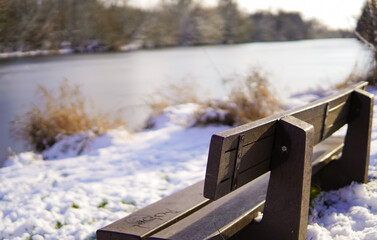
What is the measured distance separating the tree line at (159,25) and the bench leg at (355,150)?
14287 millimetres

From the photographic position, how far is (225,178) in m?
1.49

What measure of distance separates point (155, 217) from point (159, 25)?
43334mm

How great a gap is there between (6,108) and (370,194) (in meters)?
11.4

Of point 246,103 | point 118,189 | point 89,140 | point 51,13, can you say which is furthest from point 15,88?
point 118,189

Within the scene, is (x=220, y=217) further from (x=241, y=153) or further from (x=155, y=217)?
(x=241, y=153)

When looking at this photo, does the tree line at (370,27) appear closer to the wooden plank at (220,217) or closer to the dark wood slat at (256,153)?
the wooden plank at (220,217)

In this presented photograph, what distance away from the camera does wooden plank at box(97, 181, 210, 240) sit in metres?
1.74

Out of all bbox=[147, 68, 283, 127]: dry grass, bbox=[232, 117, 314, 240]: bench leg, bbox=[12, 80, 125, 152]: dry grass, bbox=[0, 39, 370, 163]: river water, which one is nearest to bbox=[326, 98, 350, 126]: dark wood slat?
bbox=[232, 117, 314, 240]: bench leg

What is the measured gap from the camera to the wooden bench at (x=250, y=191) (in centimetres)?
149

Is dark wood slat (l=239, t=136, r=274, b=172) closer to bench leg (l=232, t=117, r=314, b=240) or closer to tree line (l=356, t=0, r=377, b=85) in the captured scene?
bench leg (l=232, t=117, r=314, b=240)

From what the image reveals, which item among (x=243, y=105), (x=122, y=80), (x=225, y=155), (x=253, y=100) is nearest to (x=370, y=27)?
(x=253, y=100)

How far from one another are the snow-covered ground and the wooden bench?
407mm

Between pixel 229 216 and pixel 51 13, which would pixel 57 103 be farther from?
pixel 51 13

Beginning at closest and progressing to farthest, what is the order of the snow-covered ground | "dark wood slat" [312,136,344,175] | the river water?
the snow-covered ground
"dark wood slat" [312,136,344,175]
the river water
